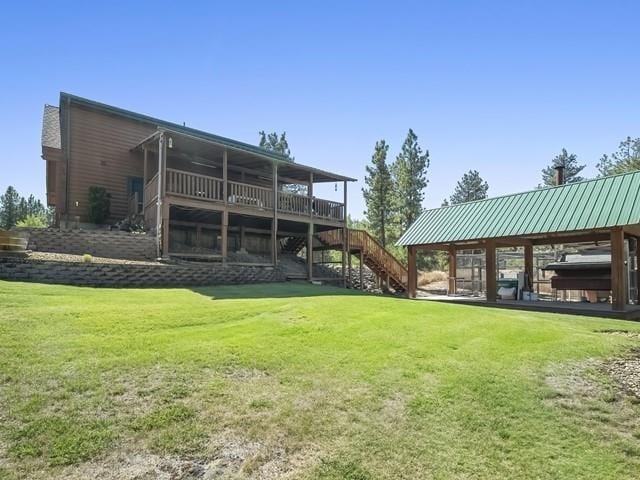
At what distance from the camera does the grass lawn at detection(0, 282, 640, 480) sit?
350 cm

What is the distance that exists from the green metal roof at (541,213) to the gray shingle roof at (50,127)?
48.3 feet

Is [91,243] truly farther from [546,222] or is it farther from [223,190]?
[546,222]

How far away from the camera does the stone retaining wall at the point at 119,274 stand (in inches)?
396

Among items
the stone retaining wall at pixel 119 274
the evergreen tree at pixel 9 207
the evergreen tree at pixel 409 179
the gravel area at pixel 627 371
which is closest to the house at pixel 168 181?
the stone retaining wall at pixel 119 274

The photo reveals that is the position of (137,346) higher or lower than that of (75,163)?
lower

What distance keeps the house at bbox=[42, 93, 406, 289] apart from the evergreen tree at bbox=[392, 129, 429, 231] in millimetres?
13081

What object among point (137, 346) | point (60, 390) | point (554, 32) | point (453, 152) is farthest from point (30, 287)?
point (453, 152)

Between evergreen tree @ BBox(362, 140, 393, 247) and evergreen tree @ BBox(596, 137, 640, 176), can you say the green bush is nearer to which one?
evergreen tree @ BBox(362, 140, 393, 247)

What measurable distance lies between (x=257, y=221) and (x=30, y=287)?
39.8ft

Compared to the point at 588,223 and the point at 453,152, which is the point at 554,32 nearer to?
the point at 588,223

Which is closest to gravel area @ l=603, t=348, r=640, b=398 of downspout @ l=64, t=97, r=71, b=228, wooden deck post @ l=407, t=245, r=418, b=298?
wooden deck post @ l=407, t=245, r=418, b=298

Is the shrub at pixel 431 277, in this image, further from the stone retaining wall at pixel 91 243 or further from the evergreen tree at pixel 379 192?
the stone retaining wall at pixel 91 243

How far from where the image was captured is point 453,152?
83.5 feet

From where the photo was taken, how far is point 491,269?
15281 mm
